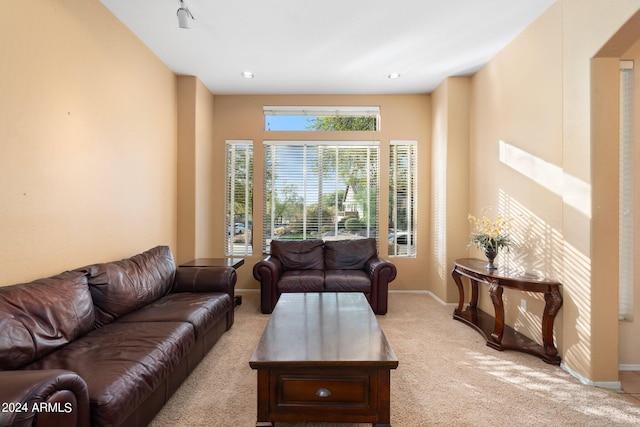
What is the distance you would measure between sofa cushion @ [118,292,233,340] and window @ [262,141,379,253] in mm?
1958

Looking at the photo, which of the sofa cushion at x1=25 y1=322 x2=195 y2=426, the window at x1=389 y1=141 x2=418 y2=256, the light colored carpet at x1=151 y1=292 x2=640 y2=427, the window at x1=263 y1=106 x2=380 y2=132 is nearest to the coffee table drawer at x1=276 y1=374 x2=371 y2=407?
the light colored carpet at x1=151 y1=292 x2=640 y2=427

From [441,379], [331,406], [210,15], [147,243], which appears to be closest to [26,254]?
[147,243]

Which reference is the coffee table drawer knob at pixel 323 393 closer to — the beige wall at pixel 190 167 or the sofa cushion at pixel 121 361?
the sofa cushion at pixel 121 361

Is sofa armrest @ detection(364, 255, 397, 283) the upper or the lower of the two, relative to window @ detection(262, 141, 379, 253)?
lower

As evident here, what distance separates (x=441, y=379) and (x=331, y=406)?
113cm

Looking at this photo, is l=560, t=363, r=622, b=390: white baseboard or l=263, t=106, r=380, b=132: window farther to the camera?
l=263, t=106, r=380, b=132: window

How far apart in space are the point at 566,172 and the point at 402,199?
2514mm

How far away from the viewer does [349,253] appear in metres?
4.41

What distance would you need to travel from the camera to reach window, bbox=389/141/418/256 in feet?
16.0

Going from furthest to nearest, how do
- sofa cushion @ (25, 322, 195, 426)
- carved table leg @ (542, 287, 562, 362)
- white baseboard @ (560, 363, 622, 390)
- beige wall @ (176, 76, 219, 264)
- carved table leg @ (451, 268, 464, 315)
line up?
beige wall @ (176, 76, 219, 264) < carved table leg @ (451, 268, 464, 315) < carved table leg @ (542, 287, 562, 362) < white baseboard @ (560, 363, 622, 390) < sofa cushion @ (25, 322, 195, 426)

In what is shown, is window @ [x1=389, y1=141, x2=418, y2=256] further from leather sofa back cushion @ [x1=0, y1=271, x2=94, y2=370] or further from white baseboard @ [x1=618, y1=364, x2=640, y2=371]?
leather sofa back cushion @ [x1=0, y1=271, x2=94, y2=370]

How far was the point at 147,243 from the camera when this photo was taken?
3.45 m

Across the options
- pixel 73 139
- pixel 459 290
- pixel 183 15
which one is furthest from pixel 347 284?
pixel 183 15

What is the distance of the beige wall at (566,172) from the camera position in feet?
7.34
